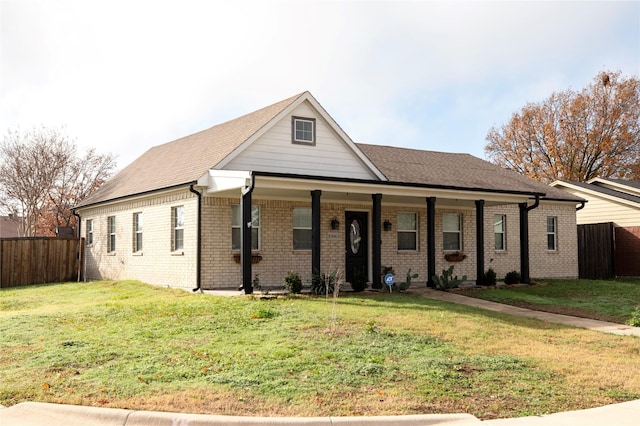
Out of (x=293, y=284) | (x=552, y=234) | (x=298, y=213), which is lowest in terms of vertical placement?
(x=293, y=284)

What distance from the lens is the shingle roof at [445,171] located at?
19.5 m

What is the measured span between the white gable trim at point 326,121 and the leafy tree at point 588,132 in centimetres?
2780

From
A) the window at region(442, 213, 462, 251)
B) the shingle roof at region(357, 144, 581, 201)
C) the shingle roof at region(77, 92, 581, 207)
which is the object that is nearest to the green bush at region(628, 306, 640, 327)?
the shingle roof at region(77, 92, 581, 207)

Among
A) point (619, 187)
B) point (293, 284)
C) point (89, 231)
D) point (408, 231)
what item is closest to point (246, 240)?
point (293, 284)

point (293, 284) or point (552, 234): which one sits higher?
point (552, 234)

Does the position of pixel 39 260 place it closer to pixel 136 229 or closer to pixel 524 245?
pixel 136 229

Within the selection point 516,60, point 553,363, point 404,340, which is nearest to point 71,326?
point 404,340

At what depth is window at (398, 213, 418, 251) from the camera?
18.9m

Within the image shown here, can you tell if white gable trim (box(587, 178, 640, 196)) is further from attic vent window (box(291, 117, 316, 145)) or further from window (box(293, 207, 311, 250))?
window (box(293, 207, 311, 250))

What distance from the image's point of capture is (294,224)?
1705 cm

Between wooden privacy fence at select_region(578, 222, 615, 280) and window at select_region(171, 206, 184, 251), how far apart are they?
16050 millimetres

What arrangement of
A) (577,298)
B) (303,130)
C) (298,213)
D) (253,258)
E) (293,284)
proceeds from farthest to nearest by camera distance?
(303,130), (298,213), (253,258), (577,298), (293,284)

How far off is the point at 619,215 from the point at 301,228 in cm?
1519

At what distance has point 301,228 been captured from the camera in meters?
17.2
